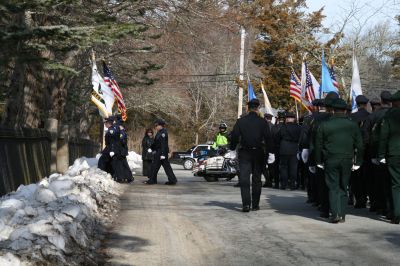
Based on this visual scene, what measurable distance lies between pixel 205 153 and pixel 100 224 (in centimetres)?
1654

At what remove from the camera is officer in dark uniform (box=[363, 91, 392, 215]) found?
11695 millimetres

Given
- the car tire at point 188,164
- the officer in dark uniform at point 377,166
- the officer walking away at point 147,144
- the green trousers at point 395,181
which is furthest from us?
the car tire at point 188,164

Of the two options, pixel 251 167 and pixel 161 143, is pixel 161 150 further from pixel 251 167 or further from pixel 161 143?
pixel 251 167

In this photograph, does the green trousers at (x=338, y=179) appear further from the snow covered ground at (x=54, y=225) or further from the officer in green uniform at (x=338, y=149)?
the snow covered ground at (x=54, y=225)

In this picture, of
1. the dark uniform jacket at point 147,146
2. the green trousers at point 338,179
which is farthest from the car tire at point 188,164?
the green trousers at point 338,179

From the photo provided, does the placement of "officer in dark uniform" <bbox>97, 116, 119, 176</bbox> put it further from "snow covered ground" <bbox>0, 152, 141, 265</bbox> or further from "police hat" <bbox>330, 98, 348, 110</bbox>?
"police hat" <bbox>330, 98, 348, 110</bbox>

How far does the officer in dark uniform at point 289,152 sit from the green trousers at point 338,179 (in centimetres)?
769

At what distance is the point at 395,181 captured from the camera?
36.0 ft

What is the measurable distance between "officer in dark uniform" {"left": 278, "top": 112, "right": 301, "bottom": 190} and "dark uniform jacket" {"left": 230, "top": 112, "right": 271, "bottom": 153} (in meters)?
6.22

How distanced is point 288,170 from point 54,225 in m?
11.7

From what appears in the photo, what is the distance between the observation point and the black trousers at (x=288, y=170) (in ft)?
62.3

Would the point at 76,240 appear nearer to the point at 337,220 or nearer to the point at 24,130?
the point at 337,220

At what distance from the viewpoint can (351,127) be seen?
1123 centimetres

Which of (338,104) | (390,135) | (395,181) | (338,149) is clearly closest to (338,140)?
(338,149)
